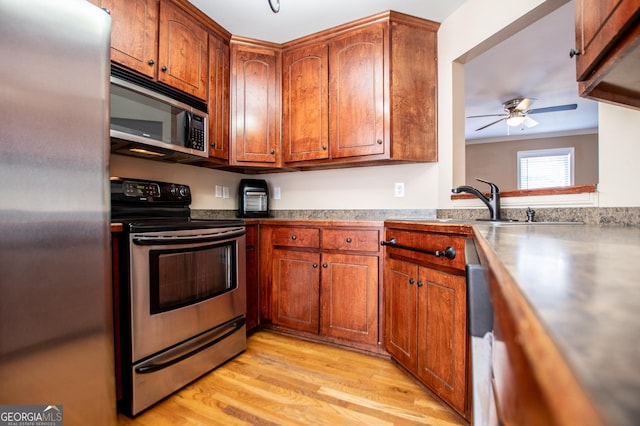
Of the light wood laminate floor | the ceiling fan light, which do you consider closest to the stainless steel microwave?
the light wood laminate floor

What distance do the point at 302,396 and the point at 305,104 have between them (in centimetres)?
206

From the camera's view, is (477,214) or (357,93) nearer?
(477,214)

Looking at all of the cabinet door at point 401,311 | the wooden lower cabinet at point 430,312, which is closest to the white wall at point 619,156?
the wooden lower cabinet at point 430,312

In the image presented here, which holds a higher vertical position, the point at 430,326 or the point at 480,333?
the point at 480,333

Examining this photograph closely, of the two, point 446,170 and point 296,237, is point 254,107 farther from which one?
point 446,170

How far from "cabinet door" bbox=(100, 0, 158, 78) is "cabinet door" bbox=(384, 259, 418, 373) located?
75.1 inches

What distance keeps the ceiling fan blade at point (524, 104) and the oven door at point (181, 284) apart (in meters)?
3.81

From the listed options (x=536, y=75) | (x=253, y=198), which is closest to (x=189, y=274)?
(x=253, y=198)

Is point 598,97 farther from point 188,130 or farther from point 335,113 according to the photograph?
point 188,130

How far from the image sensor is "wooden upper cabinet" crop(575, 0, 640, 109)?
0.74 meters

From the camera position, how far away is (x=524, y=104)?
3842 mm

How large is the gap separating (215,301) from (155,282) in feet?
1.41

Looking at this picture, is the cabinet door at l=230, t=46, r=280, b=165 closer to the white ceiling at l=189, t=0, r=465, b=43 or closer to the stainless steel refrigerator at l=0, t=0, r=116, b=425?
the white ceiling at l=189, t=0, r=465, b=43

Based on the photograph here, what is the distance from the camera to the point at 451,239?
1425 millimetres
